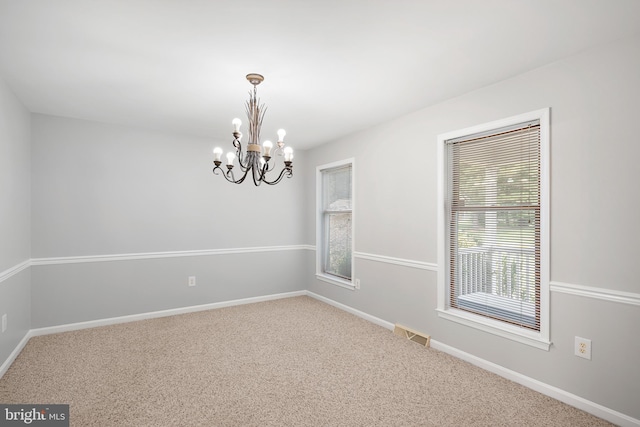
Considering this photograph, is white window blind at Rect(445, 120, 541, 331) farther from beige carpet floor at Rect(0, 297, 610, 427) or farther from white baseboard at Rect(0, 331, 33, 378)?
white baseboard at Rect(0, 331, 33, 378)

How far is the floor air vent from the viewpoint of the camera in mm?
3212

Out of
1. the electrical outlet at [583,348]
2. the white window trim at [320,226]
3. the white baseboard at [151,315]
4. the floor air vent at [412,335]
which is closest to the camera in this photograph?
the electrical outlet at [583,348]

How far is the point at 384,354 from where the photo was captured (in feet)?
9.93

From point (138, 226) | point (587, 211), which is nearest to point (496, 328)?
point (587, 211)

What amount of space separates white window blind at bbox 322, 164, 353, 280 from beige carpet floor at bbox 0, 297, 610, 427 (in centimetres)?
116

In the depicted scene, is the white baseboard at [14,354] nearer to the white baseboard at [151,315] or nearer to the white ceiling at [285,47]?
the white baseboard at [151,315]

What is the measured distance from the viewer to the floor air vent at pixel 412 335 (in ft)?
10.5

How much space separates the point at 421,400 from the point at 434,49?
2.35 metres

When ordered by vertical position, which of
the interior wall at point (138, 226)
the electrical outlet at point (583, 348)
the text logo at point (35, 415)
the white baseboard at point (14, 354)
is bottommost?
the text logo at point (35, 415)

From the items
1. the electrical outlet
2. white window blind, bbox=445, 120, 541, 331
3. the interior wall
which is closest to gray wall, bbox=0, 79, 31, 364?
the interior wall

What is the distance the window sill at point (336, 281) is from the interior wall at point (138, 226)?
0.61 m


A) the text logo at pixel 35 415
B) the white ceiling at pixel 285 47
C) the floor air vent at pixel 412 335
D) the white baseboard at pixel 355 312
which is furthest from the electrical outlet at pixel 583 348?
the text logo at pixel 35 415

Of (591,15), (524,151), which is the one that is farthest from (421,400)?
(591,15)

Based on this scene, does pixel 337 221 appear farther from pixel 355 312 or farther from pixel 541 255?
pixel 541 255
